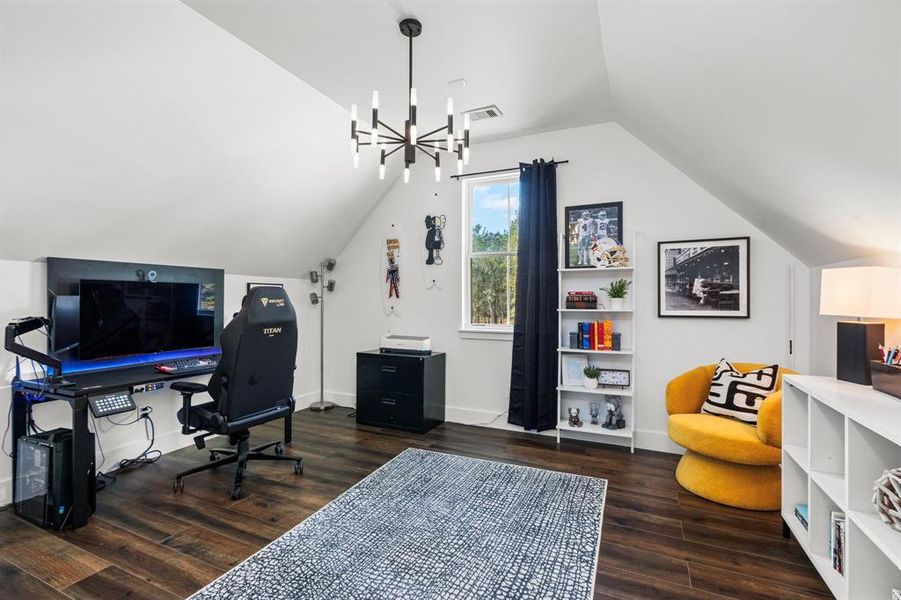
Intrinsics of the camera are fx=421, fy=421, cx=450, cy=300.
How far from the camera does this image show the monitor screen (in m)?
2.91

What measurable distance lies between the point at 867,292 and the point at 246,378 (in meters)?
3.39

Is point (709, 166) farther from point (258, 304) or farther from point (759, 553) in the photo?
point (258, 304)

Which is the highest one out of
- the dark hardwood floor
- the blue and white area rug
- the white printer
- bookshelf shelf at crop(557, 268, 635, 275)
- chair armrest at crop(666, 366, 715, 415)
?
bookshelf shelf at crop(557, 268, 635, 275)

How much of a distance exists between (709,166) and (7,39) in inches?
152

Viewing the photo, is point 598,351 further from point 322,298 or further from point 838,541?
point 322,298

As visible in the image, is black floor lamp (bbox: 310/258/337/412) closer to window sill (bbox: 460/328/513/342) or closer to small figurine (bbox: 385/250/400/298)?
small figurine (bbox: 385/250/400/298)

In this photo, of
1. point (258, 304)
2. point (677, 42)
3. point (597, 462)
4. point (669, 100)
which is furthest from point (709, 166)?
point (258, 304)

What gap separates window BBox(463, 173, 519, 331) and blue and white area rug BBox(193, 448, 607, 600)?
5.85 ft

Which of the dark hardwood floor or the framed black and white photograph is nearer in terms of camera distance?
the dark hardwood floor

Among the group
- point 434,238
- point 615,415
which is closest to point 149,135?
point 434,238

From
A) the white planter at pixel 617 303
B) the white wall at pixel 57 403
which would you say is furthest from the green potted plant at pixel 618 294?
the white wall at pixel 57 403

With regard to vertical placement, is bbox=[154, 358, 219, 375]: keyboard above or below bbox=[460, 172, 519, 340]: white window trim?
below

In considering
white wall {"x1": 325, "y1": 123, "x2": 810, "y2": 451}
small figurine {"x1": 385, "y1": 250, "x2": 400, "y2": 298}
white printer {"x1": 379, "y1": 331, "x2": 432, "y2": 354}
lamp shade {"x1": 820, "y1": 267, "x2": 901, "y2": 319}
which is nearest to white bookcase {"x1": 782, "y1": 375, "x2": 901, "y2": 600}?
lamp shade {"x1": 820, "y1": 267, "x2": 901, "y2": 319}

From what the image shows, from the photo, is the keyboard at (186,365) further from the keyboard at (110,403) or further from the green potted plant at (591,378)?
the green potted plant at (591,378)
